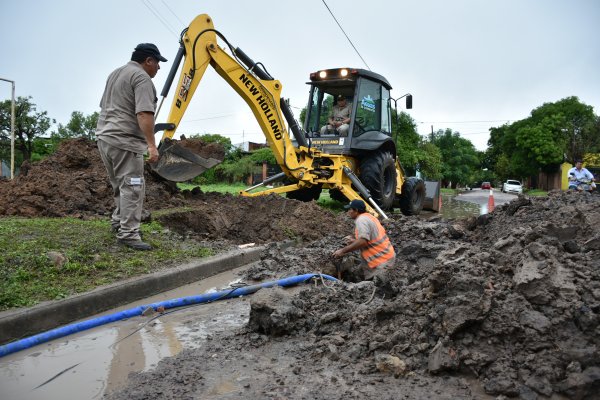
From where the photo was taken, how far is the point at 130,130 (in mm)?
5031

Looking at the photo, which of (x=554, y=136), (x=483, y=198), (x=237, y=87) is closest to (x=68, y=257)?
(x=237, y=87)

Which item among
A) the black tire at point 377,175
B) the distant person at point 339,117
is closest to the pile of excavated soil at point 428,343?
the black tire at point 377,175

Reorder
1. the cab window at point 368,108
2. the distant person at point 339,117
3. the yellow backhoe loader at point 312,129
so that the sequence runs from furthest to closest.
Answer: the distant person at point 339,117, the cab window at point 368,108, the yellow backhoe loader at point 312,129

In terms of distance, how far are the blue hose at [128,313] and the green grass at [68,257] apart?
1.30 ft

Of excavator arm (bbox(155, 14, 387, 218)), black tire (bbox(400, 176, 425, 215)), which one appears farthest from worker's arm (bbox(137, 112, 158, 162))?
black tire (bbox(400, 176, 425, 215))

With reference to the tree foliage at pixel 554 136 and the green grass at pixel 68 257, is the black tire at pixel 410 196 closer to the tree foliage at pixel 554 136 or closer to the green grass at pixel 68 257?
the green grass at pixel 68 257

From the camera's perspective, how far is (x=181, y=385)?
2527 mm

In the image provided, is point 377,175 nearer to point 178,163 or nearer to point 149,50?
point 178,163

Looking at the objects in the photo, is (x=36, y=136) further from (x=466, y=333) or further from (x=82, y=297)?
(x=466, y=333)

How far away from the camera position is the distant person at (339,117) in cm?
1060

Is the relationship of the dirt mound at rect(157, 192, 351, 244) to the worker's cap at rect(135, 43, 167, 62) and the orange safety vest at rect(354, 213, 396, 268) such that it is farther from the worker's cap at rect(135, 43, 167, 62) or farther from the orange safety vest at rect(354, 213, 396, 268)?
the worker's cap at rect(135, 43, 167, 62)

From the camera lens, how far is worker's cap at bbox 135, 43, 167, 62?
200 inches

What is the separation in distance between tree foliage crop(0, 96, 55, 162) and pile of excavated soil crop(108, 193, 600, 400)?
30.7 meters

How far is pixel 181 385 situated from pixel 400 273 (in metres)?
2.98
